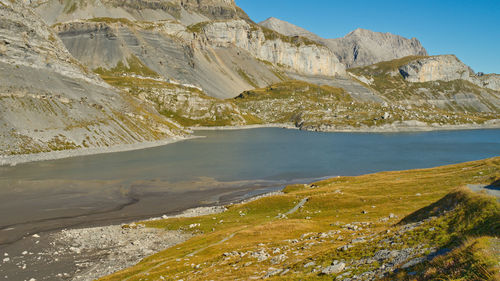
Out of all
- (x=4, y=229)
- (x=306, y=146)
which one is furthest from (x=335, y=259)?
(x=306, y=146)

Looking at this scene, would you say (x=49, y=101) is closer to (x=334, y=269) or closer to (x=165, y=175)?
(x=165, y=175)

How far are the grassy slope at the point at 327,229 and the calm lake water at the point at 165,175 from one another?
2020 centimetres

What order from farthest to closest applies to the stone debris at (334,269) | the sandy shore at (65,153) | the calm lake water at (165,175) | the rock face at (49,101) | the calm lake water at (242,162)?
the rock face at (49,101)
the sandy shore at (65,153)
the calm lake water at (242,162)
the calm lake water at (165,175)
the stone debris at (334,269)

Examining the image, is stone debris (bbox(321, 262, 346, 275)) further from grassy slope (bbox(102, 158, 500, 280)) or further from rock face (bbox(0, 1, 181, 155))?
rock face (bbox(0, 1, 181, 155))

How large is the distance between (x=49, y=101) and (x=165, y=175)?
84564mm

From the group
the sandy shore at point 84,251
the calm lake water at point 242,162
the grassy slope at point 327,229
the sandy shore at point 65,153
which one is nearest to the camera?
the grassy slope at point 327,229

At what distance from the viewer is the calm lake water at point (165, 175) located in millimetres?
67250

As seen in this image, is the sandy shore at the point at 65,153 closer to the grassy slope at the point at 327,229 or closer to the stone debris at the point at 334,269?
the grassy slope at the point at 327,229

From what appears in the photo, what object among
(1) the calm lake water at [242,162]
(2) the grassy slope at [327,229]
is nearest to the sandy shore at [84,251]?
(2) the grassy slope at [327,229]

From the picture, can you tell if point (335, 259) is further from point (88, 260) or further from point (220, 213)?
point (220, 213)

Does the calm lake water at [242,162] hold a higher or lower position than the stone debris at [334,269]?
lower

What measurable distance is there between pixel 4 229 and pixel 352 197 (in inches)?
2360

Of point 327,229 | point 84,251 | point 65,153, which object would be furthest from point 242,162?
point 327,229

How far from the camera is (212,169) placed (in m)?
114
